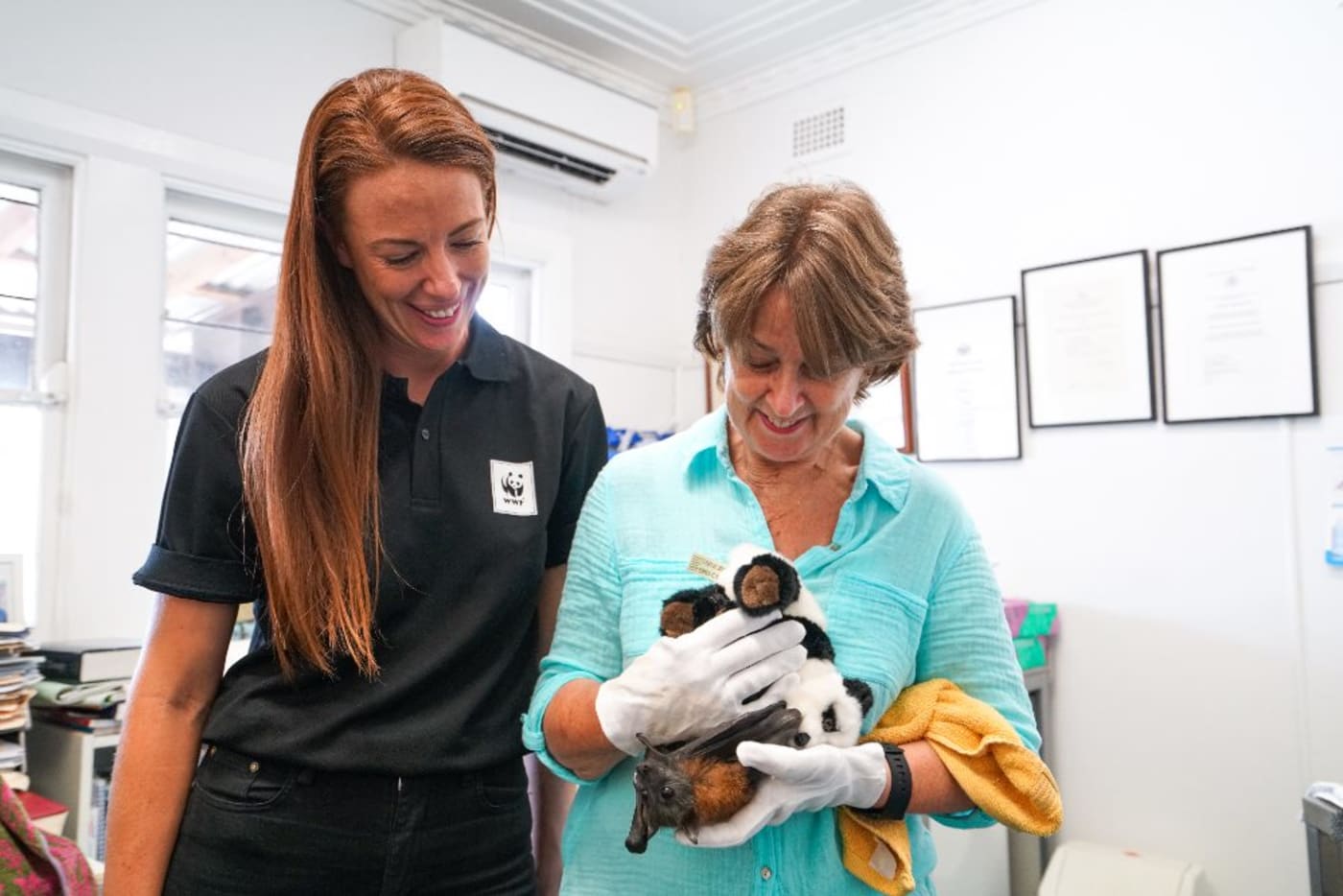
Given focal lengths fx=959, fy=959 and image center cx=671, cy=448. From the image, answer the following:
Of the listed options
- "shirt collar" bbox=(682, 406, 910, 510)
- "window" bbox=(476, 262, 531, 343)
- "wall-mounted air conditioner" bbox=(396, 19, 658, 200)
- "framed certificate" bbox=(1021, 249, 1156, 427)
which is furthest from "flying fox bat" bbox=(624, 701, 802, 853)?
"window" bbox=(476, 262, 531, 343)

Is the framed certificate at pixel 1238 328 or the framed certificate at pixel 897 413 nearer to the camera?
the framed certificate at pixel 1238 328

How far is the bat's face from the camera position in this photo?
0.77 meters

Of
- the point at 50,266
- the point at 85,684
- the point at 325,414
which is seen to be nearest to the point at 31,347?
the point at 50,266

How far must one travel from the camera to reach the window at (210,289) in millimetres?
2389

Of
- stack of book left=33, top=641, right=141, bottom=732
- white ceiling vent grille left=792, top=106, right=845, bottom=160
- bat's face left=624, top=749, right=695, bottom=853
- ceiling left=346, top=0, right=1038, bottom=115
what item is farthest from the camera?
white ceiling vent grille left=792, top=106, right=845, bottom=160

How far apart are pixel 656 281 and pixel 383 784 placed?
2705 millimetres

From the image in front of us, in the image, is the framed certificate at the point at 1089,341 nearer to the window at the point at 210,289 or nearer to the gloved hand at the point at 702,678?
the gloved hand at the point at 702,678

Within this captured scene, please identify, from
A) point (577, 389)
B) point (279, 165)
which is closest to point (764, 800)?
point (577, 389)

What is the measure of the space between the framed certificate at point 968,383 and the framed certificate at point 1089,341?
0.06 meters

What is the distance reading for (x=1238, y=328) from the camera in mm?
2254

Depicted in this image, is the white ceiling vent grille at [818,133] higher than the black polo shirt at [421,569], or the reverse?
the white ceiling vent grille at [818,133]

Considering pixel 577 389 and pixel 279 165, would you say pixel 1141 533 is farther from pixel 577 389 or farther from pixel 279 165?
pixel 279 165

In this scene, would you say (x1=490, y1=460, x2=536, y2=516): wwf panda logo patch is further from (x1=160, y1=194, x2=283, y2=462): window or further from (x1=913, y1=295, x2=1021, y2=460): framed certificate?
(x1=913, y1=295, x2=1021, y2=460): framed certificate

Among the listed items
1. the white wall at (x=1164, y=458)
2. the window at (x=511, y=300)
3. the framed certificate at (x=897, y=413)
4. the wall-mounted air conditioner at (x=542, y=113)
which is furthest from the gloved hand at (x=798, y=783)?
the window at (x=511, y=300)
